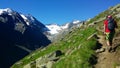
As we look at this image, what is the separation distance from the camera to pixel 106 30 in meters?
30.2

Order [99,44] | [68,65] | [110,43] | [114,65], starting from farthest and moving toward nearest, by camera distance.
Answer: [99,44], [110,43], [68,65], [114,65]

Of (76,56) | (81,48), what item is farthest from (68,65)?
(81,48)

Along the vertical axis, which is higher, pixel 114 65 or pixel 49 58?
pixel 49 58

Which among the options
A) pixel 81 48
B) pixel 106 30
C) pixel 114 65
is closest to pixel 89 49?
pixel 81 48

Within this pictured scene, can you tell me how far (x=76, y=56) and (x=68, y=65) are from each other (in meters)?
1.51

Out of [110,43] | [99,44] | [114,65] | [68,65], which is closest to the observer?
[114,65]

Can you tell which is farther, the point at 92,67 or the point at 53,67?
the point at 53,67

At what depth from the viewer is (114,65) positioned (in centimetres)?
2745

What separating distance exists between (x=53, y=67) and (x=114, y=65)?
286 inches

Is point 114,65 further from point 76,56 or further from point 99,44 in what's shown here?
point 99,44

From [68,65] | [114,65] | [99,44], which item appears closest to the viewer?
[114,65]

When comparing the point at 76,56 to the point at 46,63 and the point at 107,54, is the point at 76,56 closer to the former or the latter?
the point at 107,54

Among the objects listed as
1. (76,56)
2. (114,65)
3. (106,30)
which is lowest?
(114,65)

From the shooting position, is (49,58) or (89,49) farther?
(49,58)
